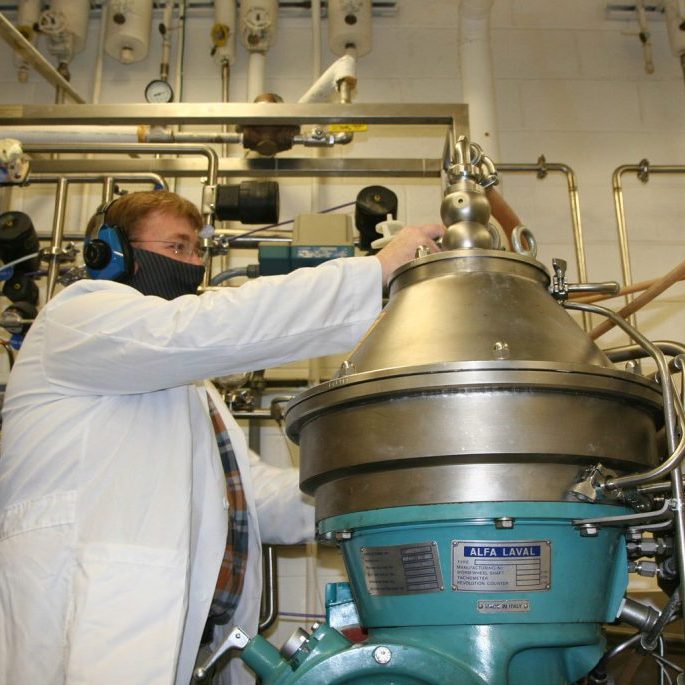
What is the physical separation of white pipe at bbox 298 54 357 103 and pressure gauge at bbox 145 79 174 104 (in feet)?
1.87

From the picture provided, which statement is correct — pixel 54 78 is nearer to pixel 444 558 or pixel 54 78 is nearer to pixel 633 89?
pixel 633 89

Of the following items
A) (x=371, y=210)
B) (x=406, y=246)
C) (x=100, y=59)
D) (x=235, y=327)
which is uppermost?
(x=100, y=59)

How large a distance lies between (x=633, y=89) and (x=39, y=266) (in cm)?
200

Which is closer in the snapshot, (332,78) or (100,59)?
(332,78)

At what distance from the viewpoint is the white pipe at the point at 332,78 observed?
2.03 metres

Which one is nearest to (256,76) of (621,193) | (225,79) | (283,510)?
(225,79)

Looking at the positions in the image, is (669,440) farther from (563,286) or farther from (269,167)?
(269,167)

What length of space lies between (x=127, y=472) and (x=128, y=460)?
0.07ft

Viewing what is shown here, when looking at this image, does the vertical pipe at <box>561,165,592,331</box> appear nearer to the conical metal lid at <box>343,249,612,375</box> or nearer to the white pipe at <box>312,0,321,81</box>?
the white pipe at <box>312,0,321,81</box>

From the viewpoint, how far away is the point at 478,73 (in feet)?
7.89

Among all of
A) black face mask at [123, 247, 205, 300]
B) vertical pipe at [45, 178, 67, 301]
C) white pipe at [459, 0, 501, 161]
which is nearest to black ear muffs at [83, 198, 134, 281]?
black face mask at [123, 247, 205, 300]

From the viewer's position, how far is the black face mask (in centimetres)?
145

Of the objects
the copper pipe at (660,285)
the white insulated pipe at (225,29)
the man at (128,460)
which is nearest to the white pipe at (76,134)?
the white insulated pipe at (225,29)

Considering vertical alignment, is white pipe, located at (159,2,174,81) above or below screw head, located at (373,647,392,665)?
above
